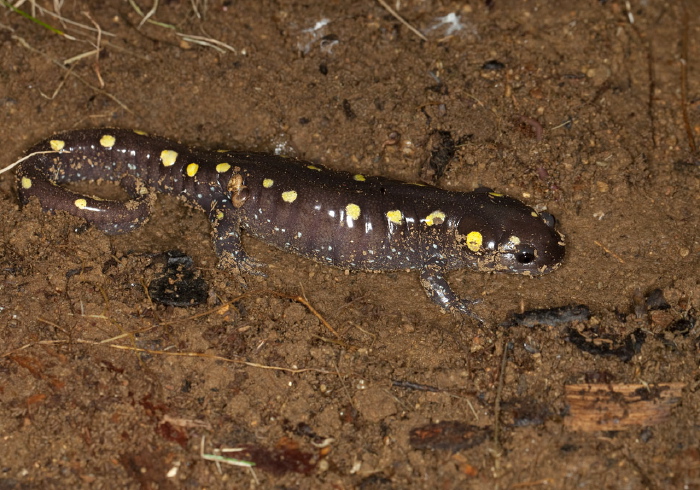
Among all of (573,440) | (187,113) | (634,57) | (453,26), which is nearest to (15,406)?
(187,113)

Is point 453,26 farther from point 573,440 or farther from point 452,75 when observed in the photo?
point 573,440

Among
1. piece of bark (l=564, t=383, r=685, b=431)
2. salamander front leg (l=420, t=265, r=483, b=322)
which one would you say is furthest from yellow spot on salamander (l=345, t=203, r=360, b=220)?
piece of bark (l=564, t=383, r=685, b=431)

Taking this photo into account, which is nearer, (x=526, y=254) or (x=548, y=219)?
(x=526, y=254)

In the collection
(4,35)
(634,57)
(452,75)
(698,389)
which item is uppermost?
(634,57)

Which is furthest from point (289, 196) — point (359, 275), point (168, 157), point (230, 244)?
point (168, 157)

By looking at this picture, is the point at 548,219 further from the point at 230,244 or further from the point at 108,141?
the point at 108,141
